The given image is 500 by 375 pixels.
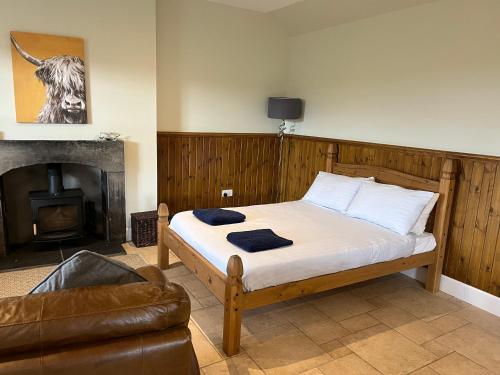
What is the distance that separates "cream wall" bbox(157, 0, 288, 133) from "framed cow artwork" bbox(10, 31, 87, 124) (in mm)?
972

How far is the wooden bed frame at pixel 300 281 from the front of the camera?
Answer: 94.7 inches

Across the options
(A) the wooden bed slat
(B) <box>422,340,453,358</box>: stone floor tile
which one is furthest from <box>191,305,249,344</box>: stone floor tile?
(B) <box>422,340,453,358</box>: stone floor tile

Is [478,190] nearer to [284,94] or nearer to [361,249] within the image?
[361,249]

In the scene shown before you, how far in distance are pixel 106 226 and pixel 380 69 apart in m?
3.43

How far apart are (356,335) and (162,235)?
6.23 feet

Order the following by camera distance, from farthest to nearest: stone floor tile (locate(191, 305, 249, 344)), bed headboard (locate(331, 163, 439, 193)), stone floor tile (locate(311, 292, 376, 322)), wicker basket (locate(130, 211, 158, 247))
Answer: wicker basket (locate(130, 211, 158, 247)), bed headboard (locate(331, 163, 439, 193)), stone floor tile (locate(311, 292, 376, 322)), stone floor tile (locate(191, 305, 249, 344))

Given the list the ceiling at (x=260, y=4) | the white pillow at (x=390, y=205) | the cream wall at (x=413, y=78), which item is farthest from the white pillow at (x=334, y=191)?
the ceiling at (x=260, y=4)

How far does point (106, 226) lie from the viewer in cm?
425

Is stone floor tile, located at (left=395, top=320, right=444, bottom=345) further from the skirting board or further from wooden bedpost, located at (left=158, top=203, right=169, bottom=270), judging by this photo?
wooden bedpost, located at (left=158, top=203, right=169, bottom=270)

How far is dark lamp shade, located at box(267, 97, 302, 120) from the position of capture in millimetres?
4863

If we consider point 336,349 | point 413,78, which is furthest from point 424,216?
point 336,349

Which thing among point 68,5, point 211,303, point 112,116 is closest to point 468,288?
point 211,303

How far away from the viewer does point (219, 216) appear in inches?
131

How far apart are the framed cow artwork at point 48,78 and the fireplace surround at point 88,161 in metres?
0.25
